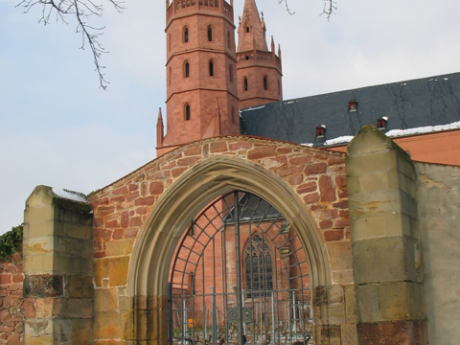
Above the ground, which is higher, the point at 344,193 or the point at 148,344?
the point at 344,193

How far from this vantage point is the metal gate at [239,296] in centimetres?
755

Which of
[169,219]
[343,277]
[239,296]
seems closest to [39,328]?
[169,219]

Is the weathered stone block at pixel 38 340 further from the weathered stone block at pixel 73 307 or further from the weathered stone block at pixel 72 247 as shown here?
the weathered stone block at pixel 72 247

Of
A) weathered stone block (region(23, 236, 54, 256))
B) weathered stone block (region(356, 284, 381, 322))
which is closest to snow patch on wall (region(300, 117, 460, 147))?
weathered stone block (region(23, 236, 54, 256))

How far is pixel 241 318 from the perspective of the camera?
7.50 metres

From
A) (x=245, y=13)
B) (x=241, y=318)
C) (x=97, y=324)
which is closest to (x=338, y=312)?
(x=241, y=318)

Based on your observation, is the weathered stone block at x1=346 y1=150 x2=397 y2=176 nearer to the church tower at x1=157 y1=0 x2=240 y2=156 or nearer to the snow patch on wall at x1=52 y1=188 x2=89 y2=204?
the snow patch on wall at x1=52 y1=188 x2=89 y2=204

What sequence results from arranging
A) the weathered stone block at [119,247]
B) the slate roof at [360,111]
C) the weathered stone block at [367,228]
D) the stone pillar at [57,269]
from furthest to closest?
the slate roof at [360,111], the weathered stone block at [119,247], the stone pillar at [57,269], the weathered stone block at [367,228]

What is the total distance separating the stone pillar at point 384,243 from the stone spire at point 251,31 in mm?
35858

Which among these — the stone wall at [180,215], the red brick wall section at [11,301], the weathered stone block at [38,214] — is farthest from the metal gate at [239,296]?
the red brick wall section at [11,301]

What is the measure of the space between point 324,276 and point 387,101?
24.9m

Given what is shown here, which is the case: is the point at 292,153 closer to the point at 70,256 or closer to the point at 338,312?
the point at 338,312

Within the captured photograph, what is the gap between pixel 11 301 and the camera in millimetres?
8164

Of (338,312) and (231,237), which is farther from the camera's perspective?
(231,237)
